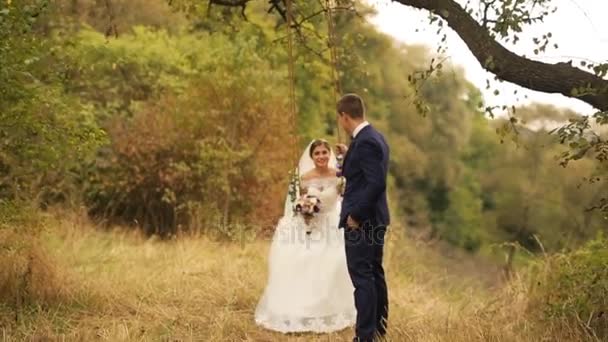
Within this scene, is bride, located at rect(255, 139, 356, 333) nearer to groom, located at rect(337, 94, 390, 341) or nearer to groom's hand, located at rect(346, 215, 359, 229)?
groom, located at rect(337, 94, 390, 341)

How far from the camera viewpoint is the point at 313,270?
6250 millimetres

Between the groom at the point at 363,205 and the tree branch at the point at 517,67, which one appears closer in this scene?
the tree branch at the point at 517,67

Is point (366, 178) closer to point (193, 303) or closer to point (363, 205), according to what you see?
point (363, 205)

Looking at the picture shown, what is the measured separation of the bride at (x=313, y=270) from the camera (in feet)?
20.1

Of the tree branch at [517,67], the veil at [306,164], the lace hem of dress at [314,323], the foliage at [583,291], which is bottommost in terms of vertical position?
the lace hem of dress at [314,323]

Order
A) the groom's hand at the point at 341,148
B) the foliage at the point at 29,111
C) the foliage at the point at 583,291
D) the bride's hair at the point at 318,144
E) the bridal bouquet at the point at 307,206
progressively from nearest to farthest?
1. the foliage at the point at 583,291
2. the foliage at the point at 29,111
3. the groom's hand at the point at 341,148
4. the bridal bouquet at the point at 307,206
5. the bride's hair at the point at 318,144

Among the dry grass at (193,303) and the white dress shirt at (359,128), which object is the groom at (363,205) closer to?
the white dress shirt at (359,128)

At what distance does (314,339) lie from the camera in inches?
229

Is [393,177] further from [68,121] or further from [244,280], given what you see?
[68,121]

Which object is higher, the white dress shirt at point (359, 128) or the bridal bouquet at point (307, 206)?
the white dress shirt at point (359, 128)

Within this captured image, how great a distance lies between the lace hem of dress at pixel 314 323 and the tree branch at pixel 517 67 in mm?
2485

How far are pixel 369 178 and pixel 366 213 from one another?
0.24 m

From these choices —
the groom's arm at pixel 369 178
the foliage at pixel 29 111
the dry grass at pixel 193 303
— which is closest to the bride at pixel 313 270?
the dry grass at pixel 193 303

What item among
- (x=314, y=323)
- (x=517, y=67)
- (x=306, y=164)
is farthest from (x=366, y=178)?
(x=306, y=164)
